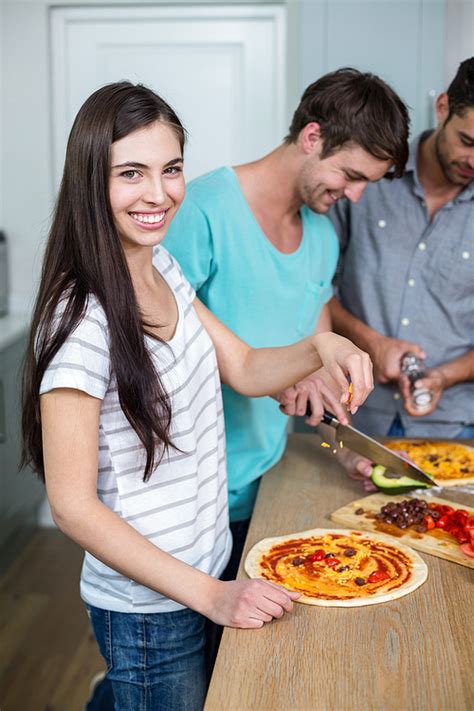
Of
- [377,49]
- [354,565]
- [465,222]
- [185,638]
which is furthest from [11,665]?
[377,49]

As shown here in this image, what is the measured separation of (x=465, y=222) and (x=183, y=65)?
1.80m

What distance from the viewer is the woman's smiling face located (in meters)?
1.27

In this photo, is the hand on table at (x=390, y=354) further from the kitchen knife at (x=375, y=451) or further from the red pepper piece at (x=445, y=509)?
the red pepper piece at (x=445, y=509)

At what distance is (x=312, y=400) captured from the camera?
5.74 ft

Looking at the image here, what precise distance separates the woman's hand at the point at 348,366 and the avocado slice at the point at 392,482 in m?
0.41

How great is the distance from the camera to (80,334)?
123cm

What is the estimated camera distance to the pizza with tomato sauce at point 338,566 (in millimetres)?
1339

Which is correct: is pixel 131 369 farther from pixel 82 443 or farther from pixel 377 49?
pixel 377 49

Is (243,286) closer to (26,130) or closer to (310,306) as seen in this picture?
(310,306)

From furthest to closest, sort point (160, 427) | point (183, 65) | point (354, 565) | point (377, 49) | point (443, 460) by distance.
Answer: point (183, 65)
point (377, 49)
point (443, 460)
point (354, 565)
point (160, 427)

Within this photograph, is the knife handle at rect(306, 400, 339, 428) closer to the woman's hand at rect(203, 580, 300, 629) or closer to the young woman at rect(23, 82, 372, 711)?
the young woman at rect(23, 82, 372, 711)

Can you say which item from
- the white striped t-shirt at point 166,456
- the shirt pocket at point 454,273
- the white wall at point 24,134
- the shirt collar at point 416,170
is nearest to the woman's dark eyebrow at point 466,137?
the shirt collar at point 416,170

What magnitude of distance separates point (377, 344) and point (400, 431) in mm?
291

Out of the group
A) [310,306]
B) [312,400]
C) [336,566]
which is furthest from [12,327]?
[336,566]
